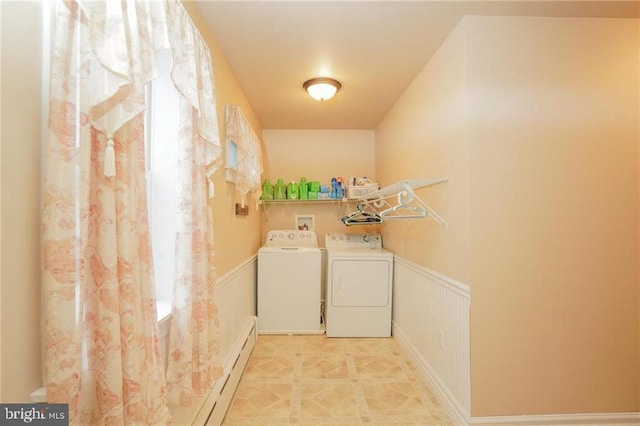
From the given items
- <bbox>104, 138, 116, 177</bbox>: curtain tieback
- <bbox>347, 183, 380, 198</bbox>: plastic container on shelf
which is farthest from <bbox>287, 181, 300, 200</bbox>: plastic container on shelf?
<bbox>104, 138, 116, 177</bbox>: curtain tieback

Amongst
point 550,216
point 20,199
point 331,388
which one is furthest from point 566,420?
point 20,199

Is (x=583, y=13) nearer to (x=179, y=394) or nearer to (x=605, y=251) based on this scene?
(x=605, y=251)

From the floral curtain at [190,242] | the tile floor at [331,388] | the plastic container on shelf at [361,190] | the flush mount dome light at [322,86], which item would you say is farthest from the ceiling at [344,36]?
the tile floor at [331,388]

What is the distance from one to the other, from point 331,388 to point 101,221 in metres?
1.94

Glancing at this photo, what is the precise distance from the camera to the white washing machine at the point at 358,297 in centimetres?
300

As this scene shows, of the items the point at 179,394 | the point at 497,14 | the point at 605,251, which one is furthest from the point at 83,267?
the point at 605,251

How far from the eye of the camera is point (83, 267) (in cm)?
71

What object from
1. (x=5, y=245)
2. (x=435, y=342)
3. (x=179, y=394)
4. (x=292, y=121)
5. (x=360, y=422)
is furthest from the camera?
(x=292, y=121)

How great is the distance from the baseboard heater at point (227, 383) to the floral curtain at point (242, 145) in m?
1.19

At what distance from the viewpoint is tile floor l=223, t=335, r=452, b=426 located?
1.82 metres

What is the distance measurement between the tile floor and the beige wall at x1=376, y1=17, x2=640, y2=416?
0.50 metres

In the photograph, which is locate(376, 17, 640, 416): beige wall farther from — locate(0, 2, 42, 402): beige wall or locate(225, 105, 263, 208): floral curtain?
locate(0, 2, 42, 402): beige wall

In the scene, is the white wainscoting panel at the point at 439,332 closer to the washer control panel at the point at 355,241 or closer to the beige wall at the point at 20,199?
the washer control panel at the point at 355,241

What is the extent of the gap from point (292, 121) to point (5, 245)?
3244 millimetres
